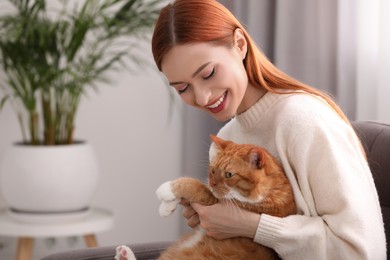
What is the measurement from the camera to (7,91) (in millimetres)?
3277

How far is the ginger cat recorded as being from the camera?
1365 millimetres

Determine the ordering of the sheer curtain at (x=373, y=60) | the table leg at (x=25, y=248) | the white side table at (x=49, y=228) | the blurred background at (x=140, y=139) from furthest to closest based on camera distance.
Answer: the blurred background at (x=140, y=139), the table leg at (x=25, y=248), the white side table at (x=49, y=228), the sheer curtain at (x=373, y=60)

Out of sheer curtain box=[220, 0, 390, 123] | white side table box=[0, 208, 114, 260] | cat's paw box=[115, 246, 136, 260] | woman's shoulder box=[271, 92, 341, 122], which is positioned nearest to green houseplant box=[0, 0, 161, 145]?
white side table box=[0, 208, 114, 260]

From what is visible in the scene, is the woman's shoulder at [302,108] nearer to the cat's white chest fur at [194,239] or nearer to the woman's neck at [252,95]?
the woman's neck at [252,95]

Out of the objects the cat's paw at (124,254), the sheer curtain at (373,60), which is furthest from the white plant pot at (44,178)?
the cat's paw at (124,254)

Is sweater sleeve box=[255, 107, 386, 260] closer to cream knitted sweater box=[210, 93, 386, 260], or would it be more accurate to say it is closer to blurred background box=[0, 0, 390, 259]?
cream knitted sweater box=[210, 93, 386, 260]

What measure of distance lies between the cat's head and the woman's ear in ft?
0.70

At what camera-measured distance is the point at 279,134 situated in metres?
1.40

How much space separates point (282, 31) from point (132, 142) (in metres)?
1.03

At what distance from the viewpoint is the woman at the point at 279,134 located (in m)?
1.33

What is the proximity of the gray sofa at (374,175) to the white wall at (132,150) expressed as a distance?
1716mm

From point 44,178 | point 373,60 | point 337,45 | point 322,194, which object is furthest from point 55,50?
point 322,194

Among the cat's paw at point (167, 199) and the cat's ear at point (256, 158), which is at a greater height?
the cat's ear at point (256, 158)

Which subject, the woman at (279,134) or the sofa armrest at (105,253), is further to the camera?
the sofa armrest at (105,253)
